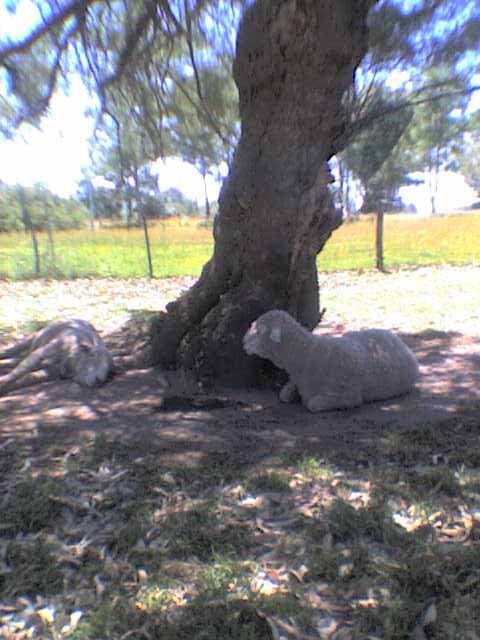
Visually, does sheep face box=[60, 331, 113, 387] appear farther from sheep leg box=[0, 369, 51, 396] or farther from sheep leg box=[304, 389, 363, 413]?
sheep leg box=[304, 389, 363, 413]

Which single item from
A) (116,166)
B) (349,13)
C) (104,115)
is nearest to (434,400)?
(349,13)

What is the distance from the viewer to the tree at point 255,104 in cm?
473

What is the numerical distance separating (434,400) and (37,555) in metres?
3.49

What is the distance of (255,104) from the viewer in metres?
5.03

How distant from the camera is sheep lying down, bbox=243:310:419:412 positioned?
15.5 feet

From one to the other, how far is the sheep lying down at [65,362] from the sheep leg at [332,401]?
7.10 ft

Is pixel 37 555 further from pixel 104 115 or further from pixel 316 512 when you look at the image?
pixel 104 115

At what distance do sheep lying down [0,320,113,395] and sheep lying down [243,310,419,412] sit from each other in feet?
5.73

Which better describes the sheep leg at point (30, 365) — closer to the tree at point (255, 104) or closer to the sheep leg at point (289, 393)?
the tree at point (255, 104)

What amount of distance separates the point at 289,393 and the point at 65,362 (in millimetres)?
2429

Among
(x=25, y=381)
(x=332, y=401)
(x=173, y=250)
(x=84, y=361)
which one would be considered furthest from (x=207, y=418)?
(x=173, y=250)

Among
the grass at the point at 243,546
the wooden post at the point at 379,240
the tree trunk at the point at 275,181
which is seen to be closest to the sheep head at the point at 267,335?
the tree trunk at the point at 275,181

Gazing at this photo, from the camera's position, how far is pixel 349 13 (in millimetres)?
4613

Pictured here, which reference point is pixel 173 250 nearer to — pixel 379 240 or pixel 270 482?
pixel 379 240
